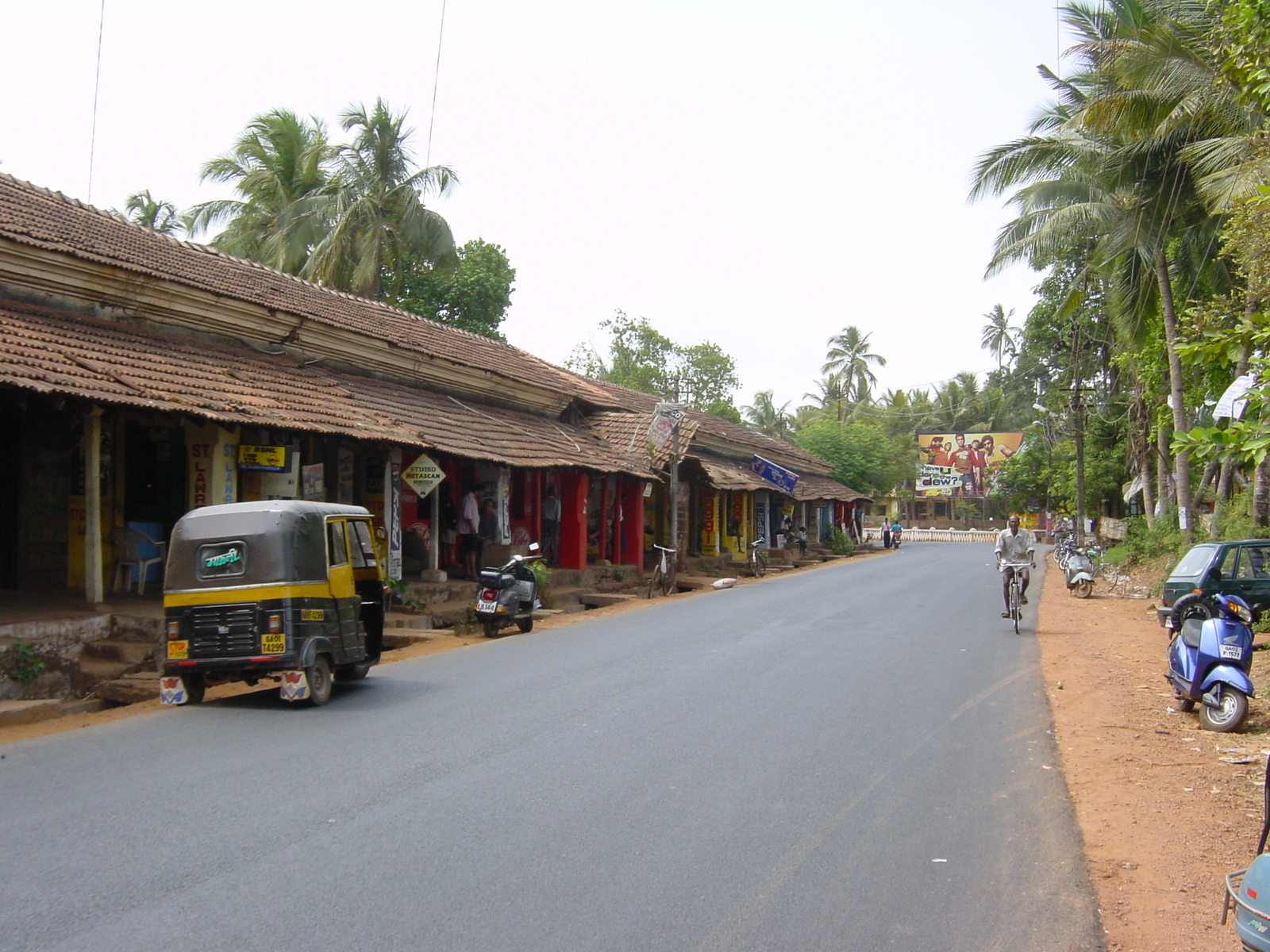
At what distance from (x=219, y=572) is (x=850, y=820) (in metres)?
5.85

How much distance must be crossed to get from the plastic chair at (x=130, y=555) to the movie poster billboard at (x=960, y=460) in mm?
59486

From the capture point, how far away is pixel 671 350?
53938 millimetres

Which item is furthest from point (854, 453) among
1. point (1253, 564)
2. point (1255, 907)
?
point (1255, 907)

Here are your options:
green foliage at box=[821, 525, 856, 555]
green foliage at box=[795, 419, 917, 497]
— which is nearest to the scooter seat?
green foliage at box=[821, 525, 856, 555]

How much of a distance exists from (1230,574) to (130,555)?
1515cm

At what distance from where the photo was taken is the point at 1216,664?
332 inches

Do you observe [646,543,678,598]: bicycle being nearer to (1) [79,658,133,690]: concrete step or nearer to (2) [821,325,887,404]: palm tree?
(1) [79,658,133,690]: concrete step

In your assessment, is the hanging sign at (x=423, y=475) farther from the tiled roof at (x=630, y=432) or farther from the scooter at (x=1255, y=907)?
the scooter at (x=1255, y=907)

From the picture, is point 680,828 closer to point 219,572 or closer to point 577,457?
point 219,572

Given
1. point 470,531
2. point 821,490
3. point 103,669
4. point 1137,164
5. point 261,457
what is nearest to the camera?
point 103,669

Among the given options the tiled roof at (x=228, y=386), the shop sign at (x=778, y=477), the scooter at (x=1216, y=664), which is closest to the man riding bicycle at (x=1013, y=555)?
the scooter at (x=1216, y=664)

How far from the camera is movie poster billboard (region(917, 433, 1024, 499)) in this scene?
220 feet

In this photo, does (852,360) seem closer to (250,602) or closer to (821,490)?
(821,490)

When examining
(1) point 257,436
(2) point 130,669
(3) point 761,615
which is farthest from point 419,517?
(2) point 130,669
